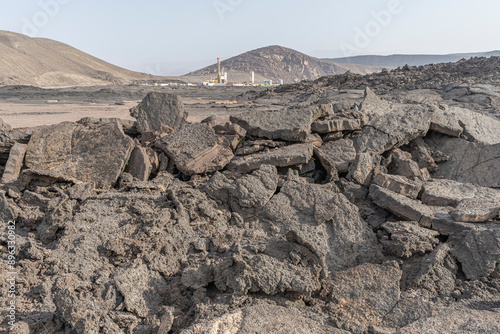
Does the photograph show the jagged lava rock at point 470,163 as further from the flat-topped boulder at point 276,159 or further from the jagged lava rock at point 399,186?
the flat-topped boulder at point 276,159

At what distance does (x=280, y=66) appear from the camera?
121875mm

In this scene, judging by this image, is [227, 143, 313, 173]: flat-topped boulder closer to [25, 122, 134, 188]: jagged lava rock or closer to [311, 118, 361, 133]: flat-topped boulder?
[311, 118, 361, 133]: flat-topped boulder

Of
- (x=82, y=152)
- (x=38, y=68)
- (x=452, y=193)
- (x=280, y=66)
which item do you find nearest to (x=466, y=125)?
(x=452, y=193)

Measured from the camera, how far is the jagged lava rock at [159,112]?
5723 mm

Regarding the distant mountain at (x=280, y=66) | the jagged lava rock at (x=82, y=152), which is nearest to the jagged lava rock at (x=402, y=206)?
the jagged lava rock at (x=82, y=152)

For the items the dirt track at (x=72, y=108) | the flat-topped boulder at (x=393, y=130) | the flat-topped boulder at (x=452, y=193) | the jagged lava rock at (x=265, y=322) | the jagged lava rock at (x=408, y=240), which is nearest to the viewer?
the jagged lava rock at (x=265, y=322)

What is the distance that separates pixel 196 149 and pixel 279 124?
1322 mm

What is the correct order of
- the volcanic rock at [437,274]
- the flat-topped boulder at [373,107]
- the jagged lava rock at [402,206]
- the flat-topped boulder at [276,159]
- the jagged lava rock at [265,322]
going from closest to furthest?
the jagged lava rock at [265,322] < the volcanic rock at [437,274] < the jagged lava rock at [402,206] < the flat-topped boulder at [276,159] < the flat-topped boulder at [373,107]

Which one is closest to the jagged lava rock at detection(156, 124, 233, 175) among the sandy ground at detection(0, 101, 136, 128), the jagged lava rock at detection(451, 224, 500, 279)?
the jagged lava rock at detection(451, 224, 500, 279)

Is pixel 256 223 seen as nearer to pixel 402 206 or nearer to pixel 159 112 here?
pixel 402 206

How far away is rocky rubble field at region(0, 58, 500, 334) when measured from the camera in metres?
2.64

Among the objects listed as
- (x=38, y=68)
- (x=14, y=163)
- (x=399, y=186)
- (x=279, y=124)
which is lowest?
(x=399, y=186)

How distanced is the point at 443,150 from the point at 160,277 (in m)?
4.89

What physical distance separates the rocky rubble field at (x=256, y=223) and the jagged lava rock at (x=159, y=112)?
0.11ft
